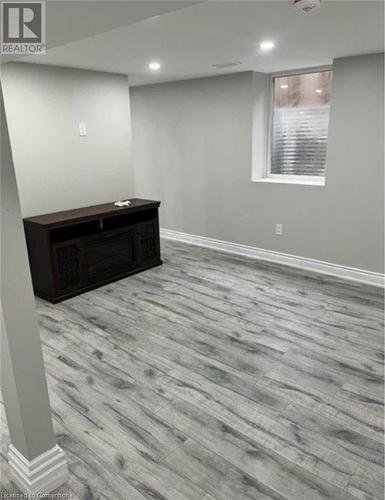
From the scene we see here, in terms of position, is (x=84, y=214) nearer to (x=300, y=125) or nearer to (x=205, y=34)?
(x=205, y=34)

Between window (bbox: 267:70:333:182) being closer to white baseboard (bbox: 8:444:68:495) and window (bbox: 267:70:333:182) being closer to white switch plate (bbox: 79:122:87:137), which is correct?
white switch plate (bbox: 79:122:87:137)

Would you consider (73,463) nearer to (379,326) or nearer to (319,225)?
(379,326)

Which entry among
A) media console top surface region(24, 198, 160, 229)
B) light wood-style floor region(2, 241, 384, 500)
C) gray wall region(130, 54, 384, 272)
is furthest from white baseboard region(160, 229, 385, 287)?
media console top surface region(24, 198, 160, 229)

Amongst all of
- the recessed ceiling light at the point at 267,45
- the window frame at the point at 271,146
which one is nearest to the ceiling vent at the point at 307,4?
the recessed ceiling light at the point at 267,45

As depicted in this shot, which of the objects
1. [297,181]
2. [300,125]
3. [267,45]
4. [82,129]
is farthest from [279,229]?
[82,129]

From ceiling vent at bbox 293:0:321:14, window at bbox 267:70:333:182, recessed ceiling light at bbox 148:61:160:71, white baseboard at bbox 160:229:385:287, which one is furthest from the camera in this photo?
window at bbox 267:70:333:182

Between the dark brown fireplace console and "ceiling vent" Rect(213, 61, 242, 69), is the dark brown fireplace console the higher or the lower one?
the lower one

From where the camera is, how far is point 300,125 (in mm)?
4375

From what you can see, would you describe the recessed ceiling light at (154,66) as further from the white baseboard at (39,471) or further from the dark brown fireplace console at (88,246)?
the white baseboard at (39,471)

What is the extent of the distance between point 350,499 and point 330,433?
382mm

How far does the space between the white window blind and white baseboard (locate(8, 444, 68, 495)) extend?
148 inches

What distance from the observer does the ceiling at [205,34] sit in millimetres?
1405

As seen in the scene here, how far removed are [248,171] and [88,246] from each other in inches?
82.8

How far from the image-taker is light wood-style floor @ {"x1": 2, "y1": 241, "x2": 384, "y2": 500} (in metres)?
1.75
